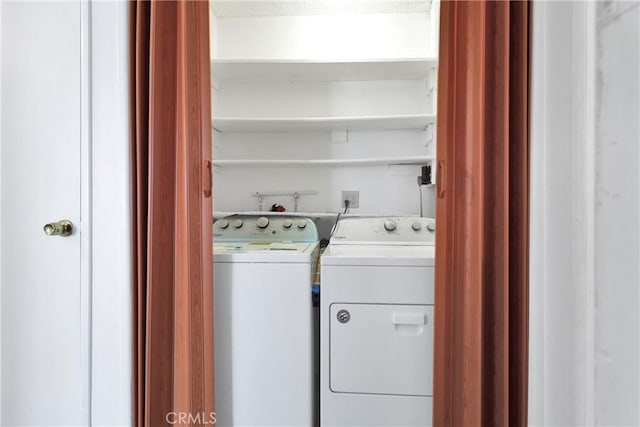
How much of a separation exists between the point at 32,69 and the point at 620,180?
1.67 m

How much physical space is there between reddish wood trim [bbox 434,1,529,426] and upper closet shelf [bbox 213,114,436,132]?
30.8 inches

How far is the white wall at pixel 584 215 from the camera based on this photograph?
0.50 metres

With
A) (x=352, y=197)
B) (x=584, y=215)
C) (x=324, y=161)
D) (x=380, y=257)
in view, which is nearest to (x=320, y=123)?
(x=324, y=161)

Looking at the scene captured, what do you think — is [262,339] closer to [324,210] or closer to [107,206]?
[107,206]

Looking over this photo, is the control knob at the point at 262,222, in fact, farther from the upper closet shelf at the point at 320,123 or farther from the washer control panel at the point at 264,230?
the upper closet shelf at the point at 320,123

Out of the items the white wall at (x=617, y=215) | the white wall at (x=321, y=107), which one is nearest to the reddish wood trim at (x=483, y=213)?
the white wall at (x=617, y=215)

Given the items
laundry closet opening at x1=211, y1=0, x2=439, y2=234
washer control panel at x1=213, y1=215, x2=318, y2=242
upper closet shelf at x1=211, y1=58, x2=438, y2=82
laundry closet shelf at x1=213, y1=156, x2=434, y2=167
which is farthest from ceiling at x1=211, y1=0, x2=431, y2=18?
washer control panel at x1=213, y1=215, x2=318, y2=242

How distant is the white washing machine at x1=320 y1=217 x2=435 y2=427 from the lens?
1101mm

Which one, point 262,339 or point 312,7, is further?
point 312,7

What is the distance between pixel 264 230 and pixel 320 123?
0.74m

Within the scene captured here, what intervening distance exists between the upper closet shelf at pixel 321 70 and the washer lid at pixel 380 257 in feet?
3.61

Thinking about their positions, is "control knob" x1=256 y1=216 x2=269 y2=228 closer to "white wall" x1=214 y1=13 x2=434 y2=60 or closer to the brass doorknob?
the brass doorknob

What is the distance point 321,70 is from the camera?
179 centimetres

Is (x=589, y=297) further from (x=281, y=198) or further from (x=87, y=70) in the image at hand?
(x=281, y=198)
